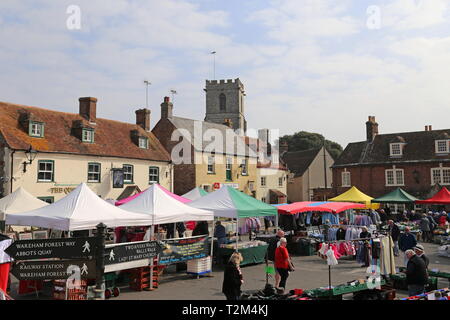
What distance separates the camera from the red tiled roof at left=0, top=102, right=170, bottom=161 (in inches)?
899

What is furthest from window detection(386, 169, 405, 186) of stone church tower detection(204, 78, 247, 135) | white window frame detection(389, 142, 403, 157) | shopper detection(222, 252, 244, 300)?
stone church tower detection(204, 78, 247, 135)

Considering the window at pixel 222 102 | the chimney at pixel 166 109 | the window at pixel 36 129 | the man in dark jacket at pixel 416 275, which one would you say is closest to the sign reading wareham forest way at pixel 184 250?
the man in dark jacket at pixel 416 275

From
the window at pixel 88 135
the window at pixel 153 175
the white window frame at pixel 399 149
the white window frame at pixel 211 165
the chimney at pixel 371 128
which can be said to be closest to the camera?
the window at pixel 88 135

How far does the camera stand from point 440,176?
34.8 m

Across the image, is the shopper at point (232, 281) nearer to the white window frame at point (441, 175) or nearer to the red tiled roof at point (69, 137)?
the red tiled roof at point (69, 137)

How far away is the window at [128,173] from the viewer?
28.1 m

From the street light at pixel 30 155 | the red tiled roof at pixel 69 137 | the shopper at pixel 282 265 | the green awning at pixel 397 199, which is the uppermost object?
the red tiled roof at pixel 69 137

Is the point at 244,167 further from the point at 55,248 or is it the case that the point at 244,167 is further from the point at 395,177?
the point at 55,248

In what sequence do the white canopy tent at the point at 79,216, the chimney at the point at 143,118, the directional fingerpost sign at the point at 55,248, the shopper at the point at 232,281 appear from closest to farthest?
the shopper at the point at 232,281
the directional fingerpost sign at the point at 55,248
the white canopy tent at the point at 79,216
the chimney at the point at 143,118

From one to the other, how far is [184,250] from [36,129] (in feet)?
53.7

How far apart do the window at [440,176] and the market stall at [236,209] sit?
2586 centimetres

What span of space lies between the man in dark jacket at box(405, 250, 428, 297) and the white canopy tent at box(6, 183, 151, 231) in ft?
24.9
